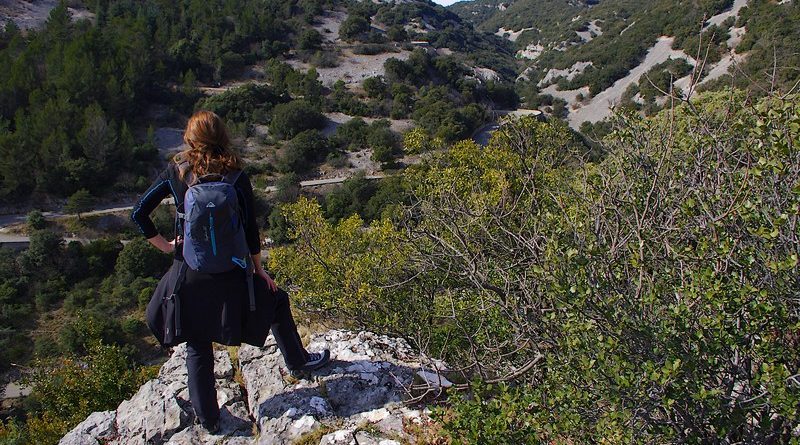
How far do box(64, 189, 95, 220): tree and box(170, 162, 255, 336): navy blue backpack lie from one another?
93.4ft

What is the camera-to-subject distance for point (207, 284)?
10.4 ft

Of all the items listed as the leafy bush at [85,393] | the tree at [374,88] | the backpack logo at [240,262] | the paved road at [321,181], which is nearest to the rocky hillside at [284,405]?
the backpack logo at [240,262]

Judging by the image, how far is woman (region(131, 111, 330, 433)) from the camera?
9.86 ft

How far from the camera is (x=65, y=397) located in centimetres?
745

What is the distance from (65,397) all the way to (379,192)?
21.9 meters

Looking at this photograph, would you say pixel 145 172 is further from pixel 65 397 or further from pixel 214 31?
pixel 65 397

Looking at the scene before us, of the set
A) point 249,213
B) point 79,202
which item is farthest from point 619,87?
point 249,213

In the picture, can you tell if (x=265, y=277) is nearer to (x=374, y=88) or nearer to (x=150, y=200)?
(x=150, y=200)

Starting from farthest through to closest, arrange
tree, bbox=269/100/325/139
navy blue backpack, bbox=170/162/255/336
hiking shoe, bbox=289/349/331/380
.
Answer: tree, bbox=269/100/325/139, hiking shoe, bbox=289/349/331/380, navy blue backpack, bbox=170/162/255/336

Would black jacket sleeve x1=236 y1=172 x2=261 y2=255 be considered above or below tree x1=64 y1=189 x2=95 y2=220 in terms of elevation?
above

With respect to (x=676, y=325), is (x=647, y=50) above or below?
below

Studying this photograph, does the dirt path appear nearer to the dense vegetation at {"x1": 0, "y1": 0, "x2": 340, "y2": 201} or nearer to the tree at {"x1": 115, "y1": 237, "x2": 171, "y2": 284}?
the dense vegetation at {"x1": 0, "y1": 0, "x2": 340, "y2": 201}

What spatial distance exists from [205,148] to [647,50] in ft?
209

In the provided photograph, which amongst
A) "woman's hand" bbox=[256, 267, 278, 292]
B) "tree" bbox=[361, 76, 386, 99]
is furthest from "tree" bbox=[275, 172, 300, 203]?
"woman's hand" bbox=[256, 267, 278, 292]
